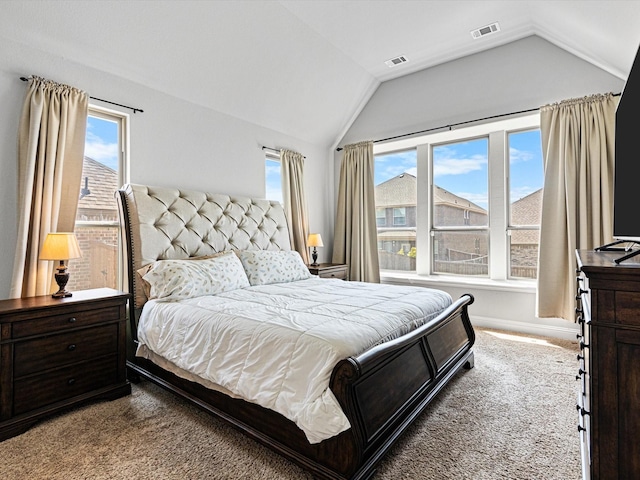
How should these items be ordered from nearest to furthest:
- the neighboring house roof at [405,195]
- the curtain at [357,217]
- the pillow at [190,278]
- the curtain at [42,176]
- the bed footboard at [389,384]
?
the bed footboard at [389,384] → the curtain at [42,176] → the pillow at [190,278] → the neighboring house roof at [405,195] → the curtain at [357,217]

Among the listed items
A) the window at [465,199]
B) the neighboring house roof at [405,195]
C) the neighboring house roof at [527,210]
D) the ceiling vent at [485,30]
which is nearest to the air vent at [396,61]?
the ceiling vent at [485,30]

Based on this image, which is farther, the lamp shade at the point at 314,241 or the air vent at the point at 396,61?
the lamp shade at the point at 314,241

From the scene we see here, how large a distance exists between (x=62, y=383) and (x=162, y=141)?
2186 millimetres

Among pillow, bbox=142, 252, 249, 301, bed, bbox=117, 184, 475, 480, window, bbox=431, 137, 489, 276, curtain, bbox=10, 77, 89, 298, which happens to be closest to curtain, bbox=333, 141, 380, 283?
window, bbox=431, 137, 489, 276

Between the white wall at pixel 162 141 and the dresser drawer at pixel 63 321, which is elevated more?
the white wall at pixel 162 141

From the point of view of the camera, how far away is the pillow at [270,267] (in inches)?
125

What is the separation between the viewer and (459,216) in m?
4.50

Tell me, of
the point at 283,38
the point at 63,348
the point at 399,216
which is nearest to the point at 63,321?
the point at 63,348

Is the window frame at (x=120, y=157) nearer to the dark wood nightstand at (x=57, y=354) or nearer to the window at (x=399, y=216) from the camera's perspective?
the dark wood nightstand at (x=57, y=354)

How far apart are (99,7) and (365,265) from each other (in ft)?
12.8

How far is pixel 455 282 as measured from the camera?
13.9ft

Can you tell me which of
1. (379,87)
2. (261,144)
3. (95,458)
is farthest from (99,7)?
(379,87)

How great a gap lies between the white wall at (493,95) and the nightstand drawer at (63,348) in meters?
3.51

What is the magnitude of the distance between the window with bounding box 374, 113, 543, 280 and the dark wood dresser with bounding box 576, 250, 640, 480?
324cm
